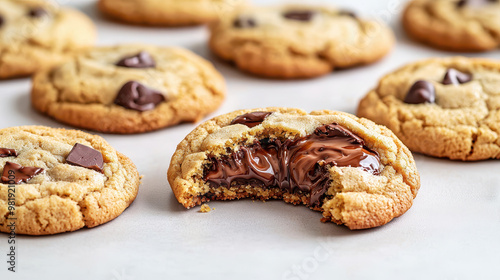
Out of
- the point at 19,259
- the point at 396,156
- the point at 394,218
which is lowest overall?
the point at 19,259

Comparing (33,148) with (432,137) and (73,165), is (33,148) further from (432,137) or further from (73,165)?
(432,137)

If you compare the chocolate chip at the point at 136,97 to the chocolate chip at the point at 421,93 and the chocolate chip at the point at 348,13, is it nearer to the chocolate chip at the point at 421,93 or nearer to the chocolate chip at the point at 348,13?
the chocolate chip at the point at 421,93

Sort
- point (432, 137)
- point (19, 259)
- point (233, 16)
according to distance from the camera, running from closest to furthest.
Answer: point (19, 259) < point (432, 137) < point (233, 16)

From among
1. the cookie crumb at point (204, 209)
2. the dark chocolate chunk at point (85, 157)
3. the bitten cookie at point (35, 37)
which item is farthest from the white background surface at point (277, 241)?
the bitten cookie at point (35, 37)

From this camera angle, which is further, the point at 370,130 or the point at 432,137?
the point at 432,137

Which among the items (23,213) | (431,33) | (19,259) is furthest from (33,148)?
(431,33)

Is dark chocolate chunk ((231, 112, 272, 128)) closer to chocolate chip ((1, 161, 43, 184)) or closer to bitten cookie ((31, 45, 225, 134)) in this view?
bitten cookie ((31, 45, 225, 134))
